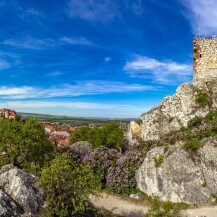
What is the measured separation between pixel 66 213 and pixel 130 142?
19.5 meters

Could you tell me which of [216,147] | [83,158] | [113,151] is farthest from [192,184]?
[83,158]

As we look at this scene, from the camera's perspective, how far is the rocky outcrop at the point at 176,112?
28.1m

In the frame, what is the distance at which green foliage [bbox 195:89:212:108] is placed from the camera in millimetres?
27828

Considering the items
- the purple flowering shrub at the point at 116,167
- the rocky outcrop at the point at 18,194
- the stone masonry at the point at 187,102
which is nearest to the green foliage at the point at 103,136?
the stone masonry at the point at 187,102

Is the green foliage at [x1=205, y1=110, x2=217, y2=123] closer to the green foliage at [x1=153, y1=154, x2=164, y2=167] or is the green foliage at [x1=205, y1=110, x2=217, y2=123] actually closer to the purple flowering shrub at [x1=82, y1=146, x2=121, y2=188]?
the green foliage at [x1=153, y1=154, x2=164, y2=167]

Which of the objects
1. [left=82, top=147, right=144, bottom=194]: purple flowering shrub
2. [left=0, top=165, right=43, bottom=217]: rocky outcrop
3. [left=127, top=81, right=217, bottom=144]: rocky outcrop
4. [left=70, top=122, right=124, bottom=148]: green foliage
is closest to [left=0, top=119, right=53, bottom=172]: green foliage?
[left=82, top=147, right=144, bottom=194]: purple flowering shrub

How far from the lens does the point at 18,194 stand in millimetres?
14164

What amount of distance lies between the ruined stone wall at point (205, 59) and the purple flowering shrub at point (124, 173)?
11.0m

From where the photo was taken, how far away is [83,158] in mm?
28547

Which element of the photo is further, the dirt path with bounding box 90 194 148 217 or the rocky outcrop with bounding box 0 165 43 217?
the dirt path with bounding box 90 194 148 217

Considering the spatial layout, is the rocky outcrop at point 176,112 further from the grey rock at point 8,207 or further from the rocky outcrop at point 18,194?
the grey rock at point 8,207

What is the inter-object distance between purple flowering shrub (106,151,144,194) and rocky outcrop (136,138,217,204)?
5.20ft

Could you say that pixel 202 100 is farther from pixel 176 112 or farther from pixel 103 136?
pixel 103 136

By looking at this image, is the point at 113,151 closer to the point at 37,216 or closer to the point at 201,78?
the point at 201,78
